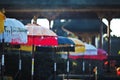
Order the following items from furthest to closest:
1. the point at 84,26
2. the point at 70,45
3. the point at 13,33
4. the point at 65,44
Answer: the point at 84,26 → the point at 70,45 → the point at 65,44 → the point at 13,33

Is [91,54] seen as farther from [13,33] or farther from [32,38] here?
[13,33]

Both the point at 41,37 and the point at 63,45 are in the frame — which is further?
the point at 63,45

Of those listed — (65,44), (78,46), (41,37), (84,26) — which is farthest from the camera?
(84,26)

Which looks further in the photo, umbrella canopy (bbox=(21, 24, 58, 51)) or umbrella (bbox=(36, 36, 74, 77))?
umbrella (bbox=(36, 36, 74, 77))

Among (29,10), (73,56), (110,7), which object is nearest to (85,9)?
(110,7)

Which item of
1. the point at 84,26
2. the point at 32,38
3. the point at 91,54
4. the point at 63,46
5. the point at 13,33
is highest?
the point at 84,26

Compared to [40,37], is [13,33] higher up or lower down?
higher up

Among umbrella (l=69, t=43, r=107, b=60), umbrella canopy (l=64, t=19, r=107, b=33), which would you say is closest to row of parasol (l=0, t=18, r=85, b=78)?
umbrella (l=69, t=43, r=107, b=60)

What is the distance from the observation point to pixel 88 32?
1796 inches

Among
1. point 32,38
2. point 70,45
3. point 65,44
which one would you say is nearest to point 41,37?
point 32,38

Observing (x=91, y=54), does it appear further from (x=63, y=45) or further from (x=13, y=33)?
(x=13, y=33)

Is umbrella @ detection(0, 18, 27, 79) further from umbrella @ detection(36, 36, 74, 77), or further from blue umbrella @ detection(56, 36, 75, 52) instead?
blue umbrella @ detection(56, 36, 75, 52)

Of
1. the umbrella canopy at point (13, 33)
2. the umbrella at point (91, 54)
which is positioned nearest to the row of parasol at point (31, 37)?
the umbrella canopy at point (13, 33)

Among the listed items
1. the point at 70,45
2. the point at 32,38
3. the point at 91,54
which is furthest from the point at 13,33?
the point at 91,54
